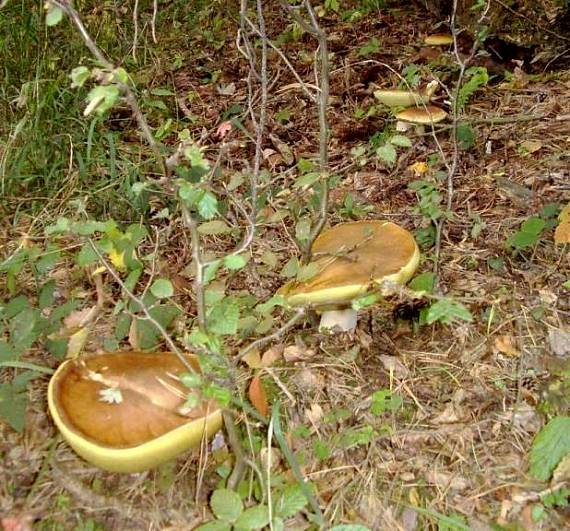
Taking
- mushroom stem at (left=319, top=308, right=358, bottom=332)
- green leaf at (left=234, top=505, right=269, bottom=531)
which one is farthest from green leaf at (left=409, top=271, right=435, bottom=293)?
green leaf at (left=234, top=505, right=269, bottom=531)

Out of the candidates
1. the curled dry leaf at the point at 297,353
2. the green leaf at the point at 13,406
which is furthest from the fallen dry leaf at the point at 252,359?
the green leaf at the point at 13,406

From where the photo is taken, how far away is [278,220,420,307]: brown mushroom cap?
6.72 ft

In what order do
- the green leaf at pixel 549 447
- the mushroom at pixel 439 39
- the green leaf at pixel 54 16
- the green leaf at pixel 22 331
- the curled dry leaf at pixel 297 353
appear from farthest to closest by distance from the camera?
the mushroom at pixel 439 39 < the curled dry leaf at pixel 297 353 < the green leaf at pixel 22 331 < the green leaf at pixel 549 447 < the green leaf at pixel 54 16

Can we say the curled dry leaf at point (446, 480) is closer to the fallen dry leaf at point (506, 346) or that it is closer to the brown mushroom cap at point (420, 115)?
the fallen dry leaf at point (506, 346)

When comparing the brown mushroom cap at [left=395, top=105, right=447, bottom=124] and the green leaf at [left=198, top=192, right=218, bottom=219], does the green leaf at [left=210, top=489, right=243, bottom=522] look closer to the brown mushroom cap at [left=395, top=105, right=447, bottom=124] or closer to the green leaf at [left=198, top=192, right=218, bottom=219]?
the green leaf at [left=198, top=192, right=218, bottom=219]

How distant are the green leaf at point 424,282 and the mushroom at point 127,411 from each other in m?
0.96

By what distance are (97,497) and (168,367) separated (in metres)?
0.46

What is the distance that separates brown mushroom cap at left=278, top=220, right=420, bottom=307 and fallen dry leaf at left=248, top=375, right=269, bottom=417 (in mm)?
326

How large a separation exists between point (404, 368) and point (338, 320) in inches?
11.9

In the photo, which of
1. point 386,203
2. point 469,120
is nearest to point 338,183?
point 386,203

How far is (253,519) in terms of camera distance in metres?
1.83

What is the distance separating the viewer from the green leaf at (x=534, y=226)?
8.68ft

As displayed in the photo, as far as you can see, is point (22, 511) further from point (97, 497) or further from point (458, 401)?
point (458, 401)

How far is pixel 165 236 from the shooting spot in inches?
120
